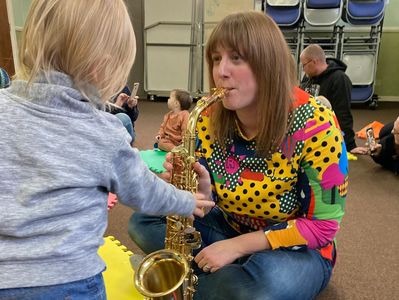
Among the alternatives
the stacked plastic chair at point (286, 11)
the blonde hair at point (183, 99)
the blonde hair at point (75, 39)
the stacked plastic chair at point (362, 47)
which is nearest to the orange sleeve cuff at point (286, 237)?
the blonde hair at point (75, 39)

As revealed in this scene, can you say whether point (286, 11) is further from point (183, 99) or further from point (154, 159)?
point (154, 159)

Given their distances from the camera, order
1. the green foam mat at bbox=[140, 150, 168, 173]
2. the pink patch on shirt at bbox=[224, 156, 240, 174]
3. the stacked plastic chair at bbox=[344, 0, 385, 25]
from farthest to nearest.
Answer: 1. the stacked plastic chair at bbox=[344, 0, 385, 25]
2. the green foam mat at bbox=[140, 150, 168, 173]
3. the pink patch on shirt at bbox=[224, 156, 240, 174]

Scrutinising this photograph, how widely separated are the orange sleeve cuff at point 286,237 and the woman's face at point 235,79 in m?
0.42

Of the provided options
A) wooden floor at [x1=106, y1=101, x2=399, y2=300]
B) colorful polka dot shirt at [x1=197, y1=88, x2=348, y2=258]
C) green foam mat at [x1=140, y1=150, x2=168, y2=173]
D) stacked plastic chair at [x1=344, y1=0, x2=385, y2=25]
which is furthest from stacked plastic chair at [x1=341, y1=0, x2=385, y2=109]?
colorful polka dot shirt at [x1=197, y1=88, x2=348, y2=258]

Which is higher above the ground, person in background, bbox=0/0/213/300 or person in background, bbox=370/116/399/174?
person in background, bbox=0/0/213/300

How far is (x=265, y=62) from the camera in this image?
1.28 metres

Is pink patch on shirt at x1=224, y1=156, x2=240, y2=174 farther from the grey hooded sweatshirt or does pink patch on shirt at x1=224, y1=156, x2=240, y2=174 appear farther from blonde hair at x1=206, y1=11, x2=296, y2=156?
the grey hooded sweatshirt

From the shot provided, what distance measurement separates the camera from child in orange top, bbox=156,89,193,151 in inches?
128

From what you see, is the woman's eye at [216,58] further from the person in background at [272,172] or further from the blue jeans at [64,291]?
the blue jeans at [64,291]

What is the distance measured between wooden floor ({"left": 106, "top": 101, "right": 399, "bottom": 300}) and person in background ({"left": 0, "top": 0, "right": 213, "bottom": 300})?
1159 millimetres

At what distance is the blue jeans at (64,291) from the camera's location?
882 millimetres

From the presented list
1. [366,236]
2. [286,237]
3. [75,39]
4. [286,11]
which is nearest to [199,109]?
[286,237]

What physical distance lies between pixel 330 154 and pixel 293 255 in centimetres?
35

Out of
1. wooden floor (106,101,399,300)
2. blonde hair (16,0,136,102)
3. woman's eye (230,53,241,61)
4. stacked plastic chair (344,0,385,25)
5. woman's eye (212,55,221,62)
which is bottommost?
wooden floor (106,101,399,300)
